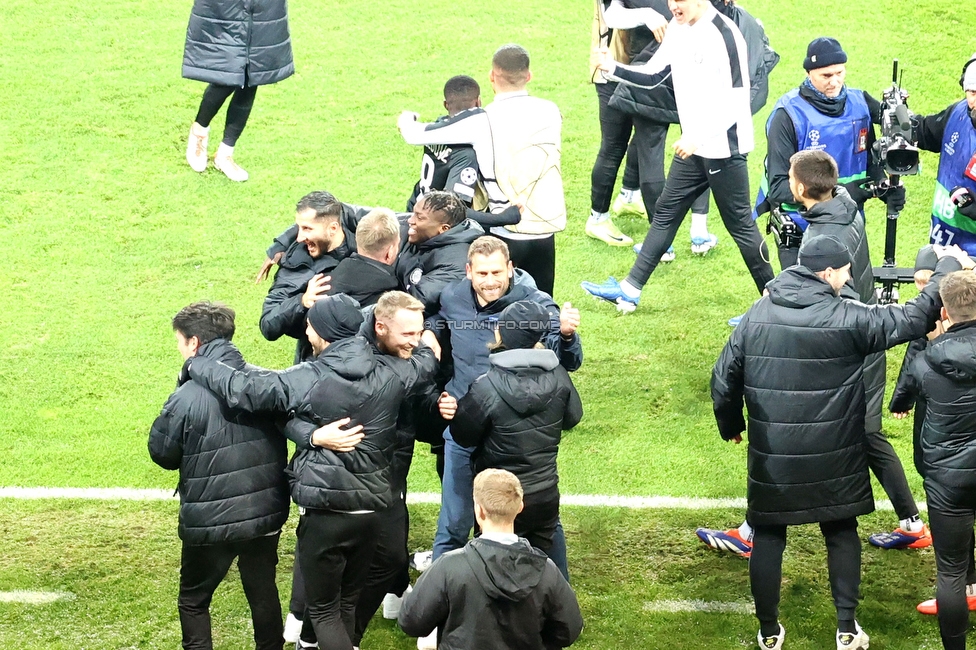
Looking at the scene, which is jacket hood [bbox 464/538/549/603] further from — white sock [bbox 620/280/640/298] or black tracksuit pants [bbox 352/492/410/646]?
white sock [bbox 620/280/640/298]

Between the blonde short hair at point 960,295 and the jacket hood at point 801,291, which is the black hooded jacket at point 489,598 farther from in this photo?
the blonde short hair at point 960,295

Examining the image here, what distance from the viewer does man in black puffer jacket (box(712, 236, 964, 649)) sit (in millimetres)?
5270

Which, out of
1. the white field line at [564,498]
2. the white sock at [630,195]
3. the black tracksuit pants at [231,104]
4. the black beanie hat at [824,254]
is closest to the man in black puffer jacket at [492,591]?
the black beanie hat at [824,254]

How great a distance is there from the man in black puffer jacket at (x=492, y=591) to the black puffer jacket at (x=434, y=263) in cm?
171

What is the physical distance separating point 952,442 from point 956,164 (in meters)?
2.19

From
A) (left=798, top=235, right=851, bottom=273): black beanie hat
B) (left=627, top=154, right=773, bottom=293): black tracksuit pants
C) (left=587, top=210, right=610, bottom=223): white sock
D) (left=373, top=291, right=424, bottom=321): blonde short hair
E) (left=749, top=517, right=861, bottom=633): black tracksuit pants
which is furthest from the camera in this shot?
(left=587, top=210, right=610, bottom=223): white sock

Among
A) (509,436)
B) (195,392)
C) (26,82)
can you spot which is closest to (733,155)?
(509,436)

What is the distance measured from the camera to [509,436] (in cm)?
520

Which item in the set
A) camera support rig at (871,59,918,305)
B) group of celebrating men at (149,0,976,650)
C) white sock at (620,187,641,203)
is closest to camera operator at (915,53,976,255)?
camera support rig at (871,59,918,305)

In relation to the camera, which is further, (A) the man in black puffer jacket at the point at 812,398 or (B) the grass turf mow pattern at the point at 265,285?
(B) the grass turf mow pattern at the point at 265,285

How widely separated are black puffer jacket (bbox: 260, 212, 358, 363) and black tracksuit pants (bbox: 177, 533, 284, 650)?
1.11 metres

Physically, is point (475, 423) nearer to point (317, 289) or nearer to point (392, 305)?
point (392, 305)

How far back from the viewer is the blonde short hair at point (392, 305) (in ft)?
16.6

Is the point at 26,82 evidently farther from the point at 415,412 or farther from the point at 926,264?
the point at 926,264
